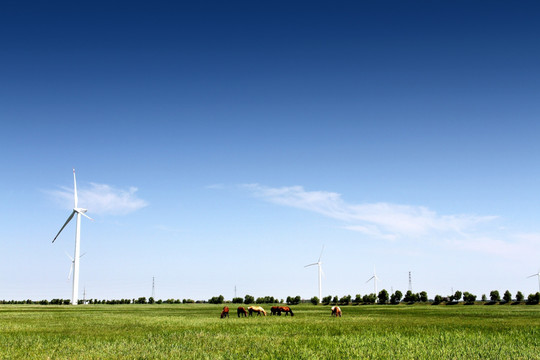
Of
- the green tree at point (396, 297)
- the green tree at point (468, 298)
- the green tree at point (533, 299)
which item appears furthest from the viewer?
the green tree at point (396, 297)

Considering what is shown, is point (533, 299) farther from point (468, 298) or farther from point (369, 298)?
point (369, 298)

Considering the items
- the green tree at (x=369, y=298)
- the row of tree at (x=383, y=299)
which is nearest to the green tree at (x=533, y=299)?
the row of tree at (x=383, y=299)

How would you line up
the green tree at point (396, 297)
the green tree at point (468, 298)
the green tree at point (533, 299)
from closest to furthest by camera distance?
the green tree at point (533, 299) < the green tree at point (468, 298) < the green tree at point (396, 297)

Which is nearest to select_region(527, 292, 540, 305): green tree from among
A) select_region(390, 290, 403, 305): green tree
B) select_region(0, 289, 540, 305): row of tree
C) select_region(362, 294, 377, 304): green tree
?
select_region(0, 289, 540, 305): row of tree

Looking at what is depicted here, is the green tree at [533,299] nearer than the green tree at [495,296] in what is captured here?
Yes

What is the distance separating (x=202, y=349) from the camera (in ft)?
53.5

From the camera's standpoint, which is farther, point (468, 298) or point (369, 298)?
point (369, 298)

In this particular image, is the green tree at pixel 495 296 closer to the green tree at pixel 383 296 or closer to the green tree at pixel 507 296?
the green tree at pixel 507 296

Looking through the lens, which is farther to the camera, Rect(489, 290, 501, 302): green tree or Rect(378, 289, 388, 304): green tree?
Rect(378, 289, 388, 304): green tree

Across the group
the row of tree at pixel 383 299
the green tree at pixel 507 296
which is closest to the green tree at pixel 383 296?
the row of tree at pixel 383 299

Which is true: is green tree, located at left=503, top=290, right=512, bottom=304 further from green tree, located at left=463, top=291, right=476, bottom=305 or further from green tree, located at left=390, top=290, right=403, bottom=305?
green tree, located at left=390, top=290, right=403, bottom=305

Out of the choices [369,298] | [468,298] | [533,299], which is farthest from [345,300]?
[533,299]

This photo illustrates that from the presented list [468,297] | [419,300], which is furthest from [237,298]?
[468,297]

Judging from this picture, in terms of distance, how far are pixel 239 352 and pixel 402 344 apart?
6887 millimetres
